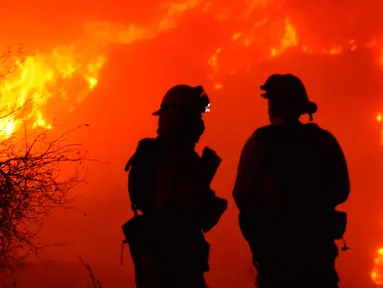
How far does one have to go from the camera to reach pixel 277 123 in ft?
16.8

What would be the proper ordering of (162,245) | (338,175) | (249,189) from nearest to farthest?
(249,189)
(338,175)
(162,245)

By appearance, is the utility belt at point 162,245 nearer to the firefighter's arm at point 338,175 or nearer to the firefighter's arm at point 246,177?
the firefighter's arm at point 246,177

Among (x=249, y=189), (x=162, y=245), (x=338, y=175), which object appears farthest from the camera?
(x=162, y=245)

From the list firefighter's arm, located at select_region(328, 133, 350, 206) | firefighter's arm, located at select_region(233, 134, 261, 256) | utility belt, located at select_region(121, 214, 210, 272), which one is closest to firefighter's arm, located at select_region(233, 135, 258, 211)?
firefighter's arm, located at select_region(233, 134, 261, 256)

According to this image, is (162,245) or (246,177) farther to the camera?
(162,245)

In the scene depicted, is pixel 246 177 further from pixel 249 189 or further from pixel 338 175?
pixel 338 175

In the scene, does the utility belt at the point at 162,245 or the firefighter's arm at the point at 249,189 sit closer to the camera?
the firefighter's arm at the point at 249,189

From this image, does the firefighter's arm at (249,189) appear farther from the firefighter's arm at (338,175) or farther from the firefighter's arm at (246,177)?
the firefighter's arm at (338,175)

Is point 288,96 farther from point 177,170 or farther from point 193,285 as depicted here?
point 193,285

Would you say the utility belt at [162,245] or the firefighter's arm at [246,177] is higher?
the firefighter's arm at [246,177]

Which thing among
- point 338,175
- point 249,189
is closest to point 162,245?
point 249,189

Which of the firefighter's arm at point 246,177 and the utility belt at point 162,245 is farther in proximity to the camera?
the utility belt at point 162,245

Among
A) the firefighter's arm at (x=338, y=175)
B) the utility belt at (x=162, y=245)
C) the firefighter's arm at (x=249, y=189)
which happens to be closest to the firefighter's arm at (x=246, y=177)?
the firefighter's arm at (x=249, y=189)

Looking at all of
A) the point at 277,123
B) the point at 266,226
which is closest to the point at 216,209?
the point at 266,226
